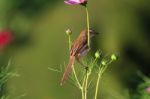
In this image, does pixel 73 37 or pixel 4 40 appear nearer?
pixel 73 37

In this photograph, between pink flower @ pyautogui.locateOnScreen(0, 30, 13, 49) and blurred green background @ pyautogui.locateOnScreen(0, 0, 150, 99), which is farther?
pink flower @ pyautogui.locateOnScreen(0, 30, 13, 49)

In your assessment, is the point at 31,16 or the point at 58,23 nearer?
the point at 58,23

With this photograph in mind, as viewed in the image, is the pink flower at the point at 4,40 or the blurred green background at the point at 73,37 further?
the pink flower at the point at 4,40

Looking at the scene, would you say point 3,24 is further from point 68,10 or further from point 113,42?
point 113,42

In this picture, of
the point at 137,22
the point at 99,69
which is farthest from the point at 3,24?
the point at 99,69

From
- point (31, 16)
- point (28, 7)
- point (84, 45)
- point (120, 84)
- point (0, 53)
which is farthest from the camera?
point (28, 7)

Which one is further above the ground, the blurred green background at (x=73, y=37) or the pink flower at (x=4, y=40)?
the blurred green background at (x=73, y=37)

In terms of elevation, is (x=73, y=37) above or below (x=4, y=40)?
above

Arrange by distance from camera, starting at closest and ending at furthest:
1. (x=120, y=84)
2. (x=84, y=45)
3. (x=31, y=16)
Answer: (x=84, y=45)
(x=120, y=84)
(x=31, y=16)
